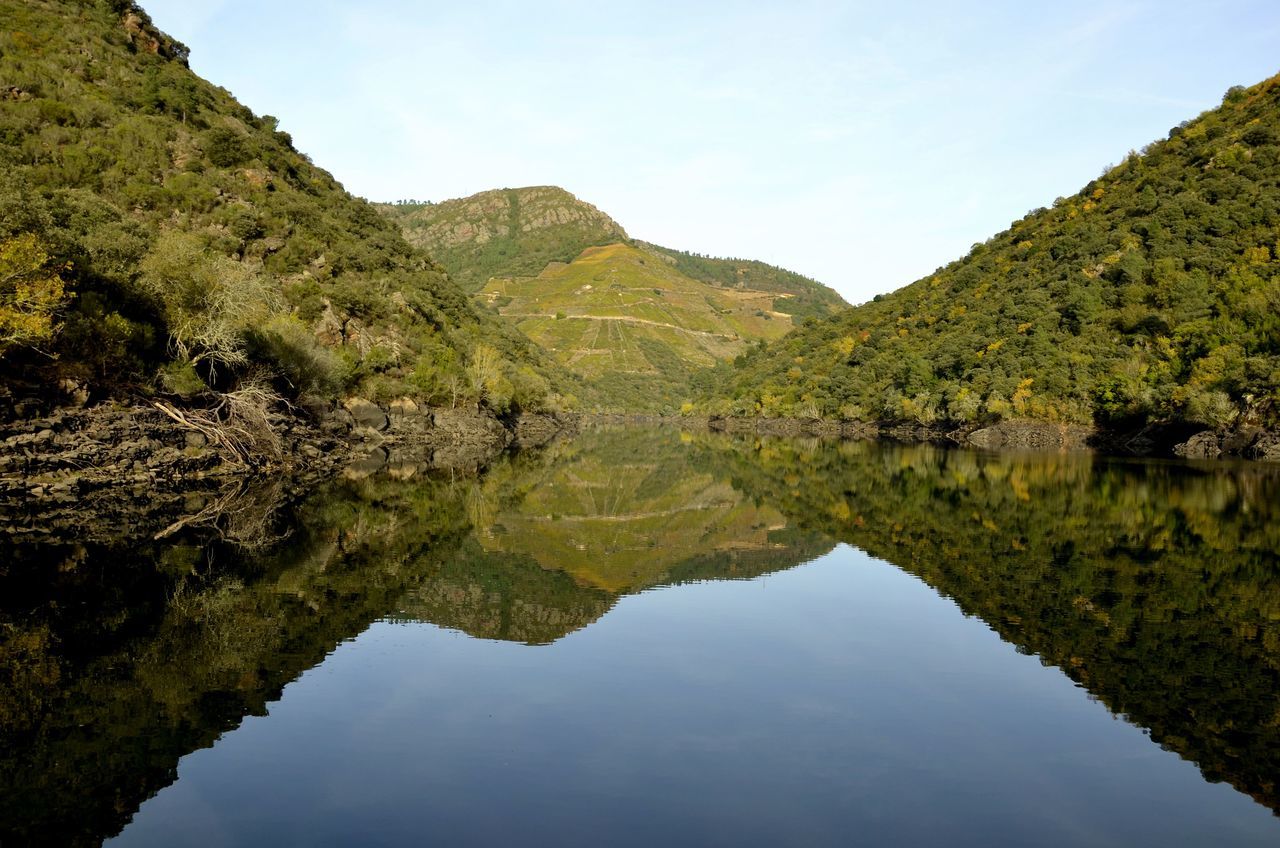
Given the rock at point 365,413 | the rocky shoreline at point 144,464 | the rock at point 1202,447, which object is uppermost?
the rock at point 365,413

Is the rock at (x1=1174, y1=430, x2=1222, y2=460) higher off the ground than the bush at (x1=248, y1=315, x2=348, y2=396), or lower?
lower

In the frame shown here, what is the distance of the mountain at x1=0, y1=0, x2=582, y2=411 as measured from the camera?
3709 cm

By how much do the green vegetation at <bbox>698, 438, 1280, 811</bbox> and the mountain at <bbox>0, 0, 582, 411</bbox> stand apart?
3215 centimetres

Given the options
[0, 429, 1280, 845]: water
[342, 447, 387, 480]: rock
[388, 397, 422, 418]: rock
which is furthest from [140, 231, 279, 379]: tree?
[388, 397, 422, 418]: rock

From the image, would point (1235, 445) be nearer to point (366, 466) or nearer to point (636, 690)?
point (366, 466)

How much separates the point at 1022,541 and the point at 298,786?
82.0 ft

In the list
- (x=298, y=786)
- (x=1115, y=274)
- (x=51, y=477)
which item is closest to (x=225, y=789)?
(x=298, y=786)

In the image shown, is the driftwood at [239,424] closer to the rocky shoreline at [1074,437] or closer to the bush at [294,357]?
the bush at [294,357]

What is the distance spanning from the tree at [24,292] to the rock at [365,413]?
35474 millimetres

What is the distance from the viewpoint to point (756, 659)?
15.6 m

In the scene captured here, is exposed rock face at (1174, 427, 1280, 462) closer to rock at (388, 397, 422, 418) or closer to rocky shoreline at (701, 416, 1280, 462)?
rocky shoreline at (701, 416, 1280, 462)

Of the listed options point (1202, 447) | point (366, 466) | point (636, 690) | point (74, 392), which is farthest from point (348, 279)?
point (1202, 447)

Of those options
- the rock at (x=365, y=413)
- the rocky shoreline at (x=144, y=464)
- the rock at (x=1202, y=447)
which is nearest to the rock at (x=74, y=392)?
the rocky shoreline at (x=144, y=464)

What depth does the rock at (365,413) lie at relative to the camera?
6888cm
